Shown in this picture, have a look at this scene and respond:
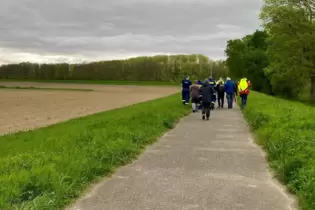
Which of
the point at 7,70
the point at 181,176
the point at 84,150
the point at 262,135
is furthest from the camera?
the point at 7,70

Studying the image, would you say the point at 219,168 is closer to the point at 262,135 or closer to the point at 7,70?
the point at 262,135

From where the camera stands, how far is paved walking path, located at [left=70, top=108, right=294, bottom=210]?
17.6ft

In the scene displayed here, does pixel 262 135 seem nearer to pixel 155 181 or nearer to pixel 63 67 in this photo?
pixel 155 181

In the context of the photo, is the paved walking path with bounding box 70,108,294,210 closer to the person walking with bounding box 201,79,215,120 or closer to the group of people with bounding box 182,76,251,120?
the person walking with bounding box 201,79,215,120

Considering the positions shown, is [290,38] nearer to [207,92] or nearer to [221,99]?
[221,99]

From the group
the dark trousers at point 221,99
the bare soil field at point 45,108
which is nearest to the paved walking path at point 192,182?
the bare soil field at point 45,108

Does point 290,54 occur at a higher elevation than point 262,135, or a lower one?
higher

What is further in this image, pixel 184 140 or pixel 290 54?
pixel 290 54

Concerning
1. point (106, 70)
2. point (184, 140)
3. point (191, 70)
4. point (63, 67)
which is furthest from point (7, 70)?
point (184, 140)

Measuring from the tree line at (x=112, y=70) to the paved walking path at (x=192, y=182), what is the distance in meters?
134

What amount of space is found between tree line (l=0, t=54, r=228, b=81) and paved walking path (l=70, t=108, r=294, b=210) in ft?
441

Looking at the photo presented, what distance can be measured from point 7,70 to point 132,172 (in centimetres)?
15781

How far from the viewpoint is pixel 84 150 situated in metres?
8.12

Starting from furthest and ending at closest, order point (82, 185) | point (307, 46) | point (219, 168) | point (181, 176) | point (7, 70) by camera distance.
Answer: point (7, 70) < point (307, 46) < point (219, 168) < point (181, 176) < point (82, 185)
